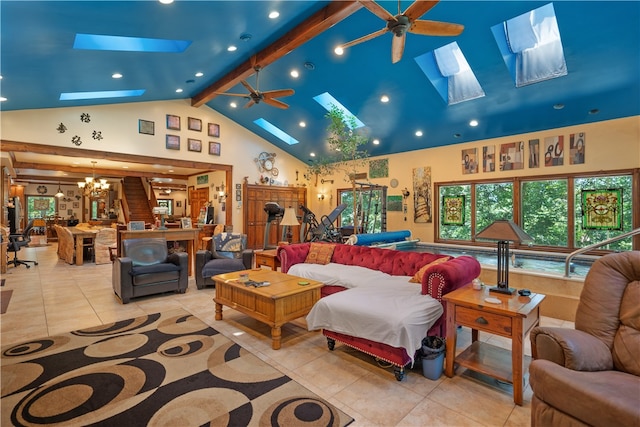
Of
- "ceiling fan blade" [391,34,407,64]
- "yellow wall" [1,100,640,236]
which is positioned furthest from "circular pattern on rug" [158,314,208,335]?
"yellow wall" [1,100,640,236]

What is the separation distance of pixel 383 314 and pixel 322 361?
0.77m

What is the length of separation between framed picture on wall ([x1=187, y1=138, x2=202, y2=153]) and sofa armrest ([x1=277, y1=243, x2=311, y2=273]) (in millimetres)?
5088

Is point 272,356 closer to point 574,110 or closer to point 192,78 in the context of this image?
point 192,78

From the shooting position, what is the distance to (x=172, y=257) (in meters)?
5.20

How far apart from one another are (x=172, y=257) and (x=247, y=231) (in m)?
4.60

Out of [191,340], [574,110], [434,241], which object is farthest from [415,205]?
[191,340]

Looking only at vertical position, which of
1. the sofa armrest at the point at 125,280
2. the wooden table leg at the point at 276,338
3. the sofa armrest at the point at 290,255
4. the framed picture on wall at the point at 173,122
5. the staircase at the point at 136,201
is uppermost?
the framed picture on wall at the point at 173,122

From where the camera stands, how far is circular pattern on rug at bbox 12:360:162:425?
2058 mm

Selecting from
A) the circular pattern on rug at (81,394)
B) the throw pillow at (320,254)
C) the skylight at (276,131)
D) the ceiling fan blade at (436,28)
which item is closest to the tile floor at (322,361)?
the circular pattern on rug at (81,394)

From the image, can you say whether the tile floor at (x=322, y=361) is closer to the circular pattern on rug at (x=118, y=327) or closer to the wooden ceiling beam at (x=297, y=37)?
the circular pattern on rug at (x=118, y=327)

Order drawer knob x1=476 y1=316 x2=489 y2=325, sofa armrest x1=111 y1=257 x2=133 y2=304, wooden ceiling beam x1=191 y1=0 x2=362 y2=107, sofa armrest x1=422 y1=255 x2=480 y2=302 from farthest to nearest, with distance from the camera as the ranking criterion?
sofa armrest x1=111 y1=257 x2=133 y2=304 → wooden ceiling beam x1=191 y1=0 x2=362 y2=107 → sofa armrest x1=422 y1=255 x2=480 y2=302 → drawer knob x1=476 y1=316 x2=489 y2=325

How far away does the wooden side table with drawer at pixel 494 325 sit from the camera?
2.24m

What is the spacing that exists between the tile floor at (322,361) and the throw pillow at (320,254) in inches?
44.7

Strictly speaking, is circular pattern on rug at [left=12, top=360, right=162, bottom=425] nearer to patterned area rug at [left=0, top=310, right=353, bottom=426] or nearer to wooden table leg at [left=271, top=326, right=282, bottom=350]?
patterned area rug at [left=0, top=310, right=353, bottom=426]
